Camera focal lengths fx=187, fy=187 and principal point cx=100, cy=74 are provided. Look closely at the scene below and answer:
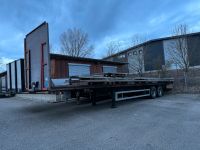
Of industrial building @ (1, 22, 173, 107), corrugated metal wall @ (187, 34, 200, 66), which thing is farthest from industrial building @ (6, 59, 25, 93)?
corrugated metal wall @ (187, 34, 200, 66)

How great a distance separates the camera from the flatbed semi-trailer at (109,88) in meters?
7.97

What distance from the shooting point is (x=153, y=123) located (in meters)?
6.34

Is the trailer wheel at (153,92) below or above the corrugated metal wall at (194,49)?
below

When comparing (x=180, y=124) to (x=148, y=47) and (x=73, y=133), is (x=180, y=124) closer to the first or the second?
(x=73, y=133)

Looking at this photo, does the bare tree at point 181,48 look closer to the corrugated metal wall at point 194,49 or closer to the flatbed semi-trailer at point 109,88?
the corrugated metal wall at point 194,49

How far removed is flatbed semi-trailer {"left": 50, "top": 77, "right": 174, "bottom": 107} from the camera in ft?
26.2

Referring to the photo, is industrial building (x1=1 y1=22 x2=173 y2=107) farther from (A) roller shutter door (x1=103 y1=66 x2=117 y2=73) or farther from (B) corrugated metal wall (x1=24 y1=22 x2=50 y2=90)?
(A) roller shutter door (x1=103 y1=66 x2=117 y2=73)

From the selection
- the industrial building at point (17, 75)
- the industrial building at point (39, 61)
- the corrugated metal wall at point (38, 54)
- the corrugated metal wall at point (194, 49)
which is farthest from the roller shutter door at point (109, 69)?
the corrugated metal wall at point (38, 54)

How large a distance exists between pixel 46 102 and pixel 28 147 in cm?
859

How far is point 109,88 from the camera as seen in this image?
983 cm

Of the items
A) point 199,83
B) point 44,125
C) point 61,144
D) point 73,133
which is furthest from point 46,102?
point 199,83

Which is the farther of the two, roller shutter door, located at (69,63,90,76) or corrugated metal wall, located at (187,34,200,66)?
corrugated metal wall, located at (187,34,200,66)

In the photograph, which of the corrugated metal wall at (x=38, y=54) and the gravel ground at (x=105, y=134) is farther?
the corrugated metal wall at (x=38, y=54)

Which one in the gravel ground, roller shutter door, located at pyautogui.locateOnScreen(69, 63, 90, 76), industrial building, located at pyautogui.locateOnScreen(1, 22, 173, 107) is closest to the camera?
the gravel ground
